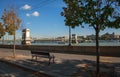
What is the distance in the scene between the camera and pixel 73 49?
38188 millimetres

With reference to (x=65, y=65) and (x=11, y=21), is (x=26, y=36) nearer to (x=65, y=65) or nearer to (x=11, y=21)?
(x=11, y=21)

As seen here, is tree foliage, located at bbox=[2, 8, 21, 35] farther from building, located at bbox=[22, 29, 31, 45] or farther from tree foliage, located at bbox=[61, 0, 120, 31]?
building, located at bbox=[22, 29, 31, 45]

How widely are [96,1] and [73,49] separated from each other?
26.3 m

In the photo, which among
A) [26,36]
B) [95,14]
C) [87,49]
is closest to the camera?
[95,14]

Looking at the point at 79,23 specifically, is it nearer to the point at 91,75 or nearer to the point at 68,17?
the point at 68,17

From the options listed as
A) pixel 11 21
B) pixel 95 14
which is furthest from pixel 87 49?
pixel 95 14

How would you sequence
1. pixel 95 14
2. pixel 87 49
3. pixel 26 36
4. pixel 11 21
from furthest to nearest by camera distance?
pixel 26 36, pixel 87 49, pixel 11 21, pixel 95 14

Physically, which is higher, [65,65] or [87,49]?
[87,49]

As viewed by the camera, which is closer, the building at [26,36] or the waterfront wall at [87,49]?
the waterfront wall at [87,49]

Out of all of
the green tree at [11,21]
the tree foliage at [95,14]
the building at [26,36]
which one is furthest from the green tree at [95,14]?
the building at [26,36]

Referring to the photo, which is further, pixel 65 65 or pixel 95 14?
pixel 65 65

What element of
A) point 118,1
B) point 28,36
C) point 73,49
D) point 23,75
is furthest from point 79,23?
point 28,36

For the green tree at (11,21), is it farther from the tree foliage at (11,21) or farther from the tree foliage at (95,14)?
the tree foliage at (95,14)

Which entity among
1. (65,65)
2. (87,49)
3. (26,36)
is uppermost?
(26,36)
